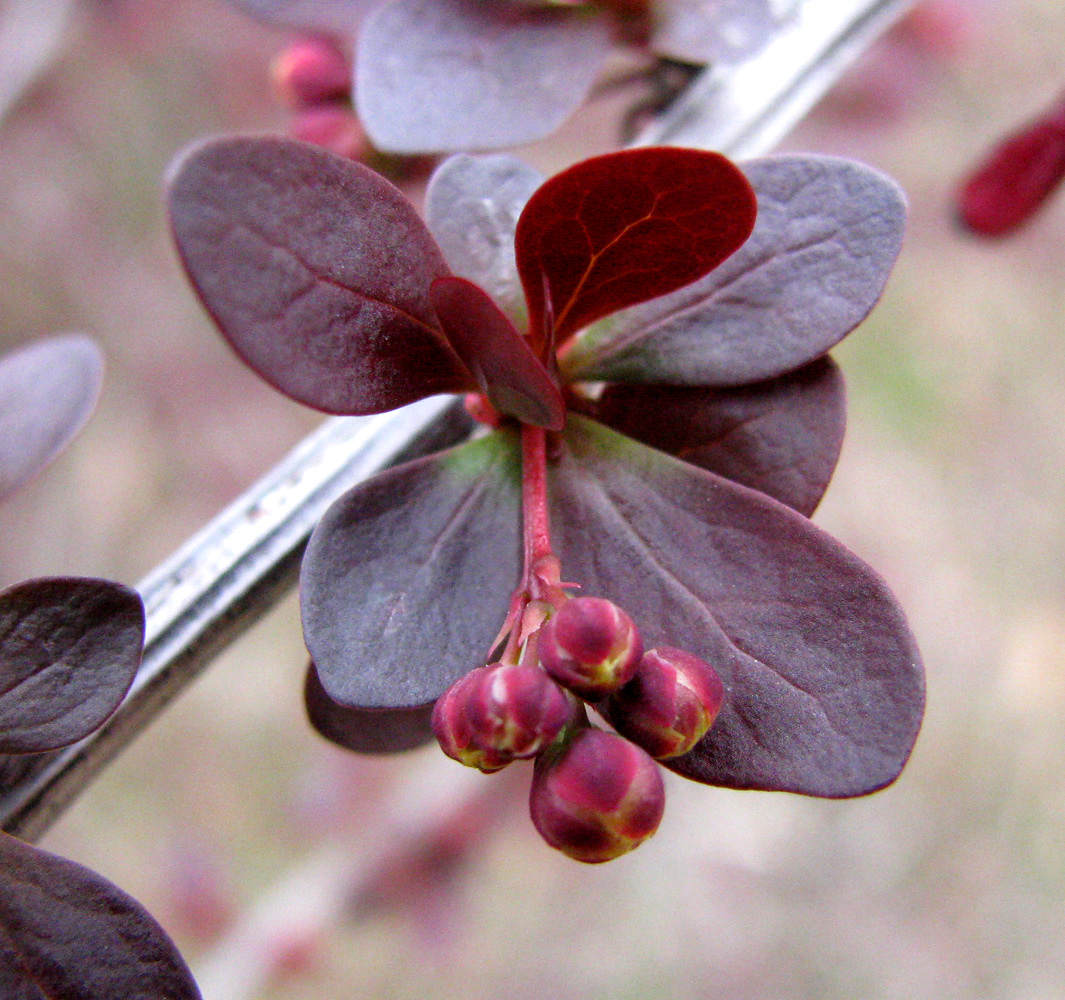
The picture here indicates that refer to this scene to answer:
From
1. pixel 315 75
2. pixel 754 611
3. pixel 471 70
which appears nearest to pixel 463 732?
pixel 754 611

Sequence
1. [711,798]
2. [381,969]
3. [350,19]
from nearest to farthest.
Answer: [350,19]
[381,969]
[711,798]

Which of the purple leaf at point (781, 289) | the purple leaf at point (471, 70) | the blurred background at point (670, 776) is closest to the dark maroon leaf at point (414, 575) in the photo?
the purple leaf at point (781, 289)

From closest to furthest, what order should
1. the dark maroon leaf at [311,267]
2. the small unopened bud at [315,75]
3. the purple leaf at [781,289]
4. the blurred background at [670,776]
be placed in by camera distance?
the dark maroon leaf at [311,267] → the purple leaf at [781,289] → the small unopened bud at [315,75] → the blurred background at [670,776]

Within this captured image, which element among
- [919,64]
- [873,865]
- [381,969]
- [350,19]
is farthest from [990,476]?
[350,19]

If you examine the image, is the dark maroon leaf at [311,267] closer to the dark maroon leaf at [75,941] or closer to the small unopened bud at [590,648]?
the small unopened bud at [590,648]

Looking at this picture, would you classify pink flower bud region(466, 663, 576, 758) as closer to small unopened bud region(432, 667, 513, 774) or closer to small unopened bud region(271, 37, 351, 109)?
small unopened bud region(432, 667, 513, 774)

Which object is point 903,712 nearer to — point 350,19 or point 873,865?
point 350,19
